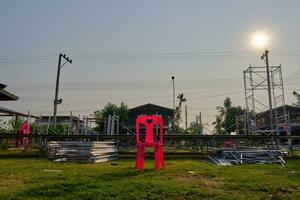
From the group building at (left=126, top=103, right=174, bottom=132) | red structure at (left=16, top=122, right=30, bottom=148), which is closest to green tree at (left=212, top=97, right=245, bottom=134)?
building at (left=126, top=103, right=174, bottom=132)

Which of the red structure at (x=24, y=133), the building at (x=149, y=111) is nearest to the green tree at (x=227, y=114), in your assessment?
the building at (x=149, y=111)

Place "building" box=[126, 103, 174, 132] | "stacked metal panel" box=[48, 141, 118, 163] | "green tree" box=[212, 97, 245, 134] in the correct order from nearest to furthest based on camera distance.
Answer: "stacked metal panel" box=[48, 141, 118, 163] < "building" box=[126, 103, 174, 132] < "green tree" box=[212, 97, 245, 134]

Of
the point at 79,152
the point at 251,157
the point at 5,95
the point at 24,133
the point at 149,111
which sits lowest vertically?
the point at 251,157

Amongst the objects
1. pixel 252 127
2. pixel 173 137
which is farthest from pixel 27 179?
pixel 252 127

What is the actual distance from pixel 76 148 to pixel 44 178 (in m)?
5.89

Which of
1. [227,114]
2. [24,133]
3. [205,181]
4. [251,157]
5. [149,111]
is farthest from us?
[227,114]

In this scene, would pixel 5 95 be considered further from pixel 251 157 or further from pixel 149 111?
pixel 149 111

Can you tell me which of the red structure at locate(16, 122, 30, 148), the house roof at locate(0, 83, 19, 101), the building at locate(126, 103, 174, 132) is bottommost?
the red structure at locate(16, 122, 30, 148)

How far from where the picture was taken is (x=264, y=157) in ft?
39.5

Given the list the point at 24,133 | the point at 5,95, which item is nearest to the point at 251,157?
the point at 5,95

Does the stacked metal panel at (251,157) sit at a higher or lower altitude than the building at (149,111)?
lower

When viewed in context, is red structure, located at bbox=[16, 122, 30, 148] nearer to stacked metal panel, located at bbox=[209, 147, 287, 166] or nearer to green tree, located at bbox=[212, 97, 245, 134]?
stacked metal panel, located at bbox=[209, 147, 287, 166]

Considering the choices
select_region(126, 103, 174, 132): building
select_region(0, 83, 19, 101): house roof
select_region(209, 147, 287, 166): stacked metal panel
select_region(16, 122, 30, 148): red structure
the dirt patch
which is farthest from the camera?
select_region(126, 103, 174, 132): building

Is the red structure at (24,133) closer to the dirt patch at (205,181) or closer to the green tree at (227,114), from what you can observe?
the dirt patch at (205,181)
